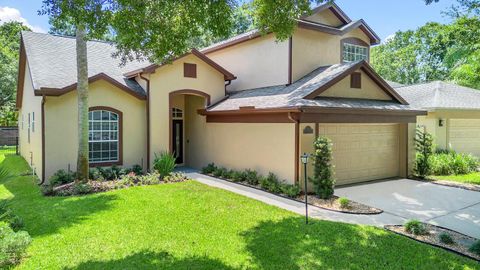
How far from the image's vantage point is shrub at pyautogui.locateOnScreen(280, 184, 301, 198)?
9945 mm

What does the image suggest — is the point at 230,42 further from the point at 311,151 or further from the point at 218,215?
the point at 218,215

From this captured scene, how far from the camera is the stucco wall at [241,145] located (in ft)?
35.5

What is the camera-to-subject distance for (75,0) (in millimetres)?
6859

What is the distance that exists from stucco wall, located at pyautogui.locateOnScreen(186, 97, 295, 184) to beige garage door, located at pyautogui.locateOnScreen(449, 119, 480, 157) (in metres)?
12.3

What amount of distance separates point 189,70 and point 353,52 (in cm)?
821

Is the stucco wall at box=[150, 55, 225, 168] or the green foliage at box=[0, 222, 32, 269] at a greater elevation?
the stucco wall at box=[150, 55, 225, 168]

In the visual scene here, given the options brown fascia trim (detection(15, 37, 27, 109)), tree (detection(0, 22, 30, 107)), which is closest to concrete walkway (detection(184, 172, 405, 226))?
brown fascia trim (detection(15, 37, 27, 109))

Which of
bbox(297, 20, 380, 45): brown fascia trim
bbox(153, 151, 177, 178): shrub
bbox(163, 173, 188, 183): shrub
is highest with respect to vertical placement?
bbox(297, 20, 380, 45): brown fascia trim

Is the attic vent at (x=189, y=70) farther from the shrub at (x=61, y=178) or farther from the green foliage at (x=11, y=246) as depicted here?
the green foliage at (x=11, y=246)

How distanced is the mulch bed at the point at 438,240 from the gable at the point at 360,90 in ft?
18.2

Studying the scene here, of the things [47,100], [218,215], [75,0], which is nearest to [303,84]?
[218,215]

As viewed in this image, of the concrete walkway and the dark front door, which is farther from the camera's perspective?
the dark front door

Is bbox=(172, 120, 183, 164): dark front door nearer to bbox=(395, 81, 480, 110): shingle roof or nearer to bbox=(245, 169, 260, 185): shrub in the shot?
bbox=(245, 169, 260, 185): shrub

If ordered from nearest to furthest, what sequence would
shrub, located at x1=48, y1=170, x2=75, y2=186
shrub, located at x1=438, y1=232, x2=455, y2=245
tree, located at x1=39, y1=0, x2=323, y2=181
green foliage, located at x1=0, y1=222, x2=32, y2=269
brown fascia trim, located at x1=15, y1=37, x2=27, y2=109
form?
green foliage, located at x1=0, y1=222, x2=32, y2=269, shrub, located at x1=438, y1=232, x2=455, y2=245, tree, located at x1=39, y1=0, x2=323, y2=181, shrub, located at x1=48, y1=170, x2=75, y2=186, brown fascia trim, located at x1=15, y1=37, x2=27, y2=109
